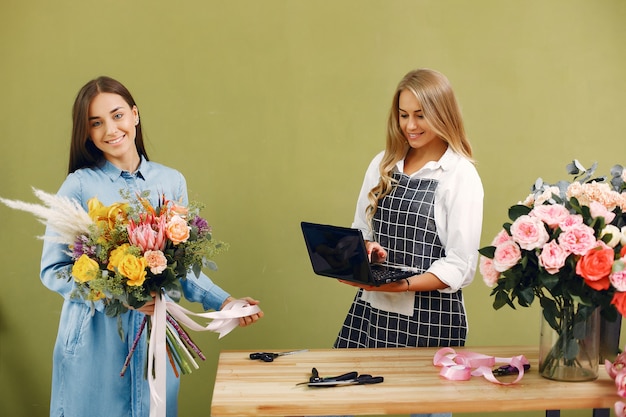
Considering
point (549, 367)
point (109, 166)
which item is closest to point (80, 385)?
point (109, 166)

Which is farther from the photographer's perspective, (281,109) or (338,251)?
(281,109)

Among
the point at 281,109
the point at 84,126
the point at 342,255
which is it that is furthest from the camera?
the point at 281,109

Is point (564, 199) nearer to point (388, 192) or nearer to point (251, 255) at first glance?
point (388, 192)

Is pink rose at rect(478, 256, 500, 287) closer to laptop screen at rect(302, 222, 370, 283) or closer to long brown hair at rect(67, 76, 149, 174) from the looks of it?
laptop screen at rect(302, 222, 370, 283)

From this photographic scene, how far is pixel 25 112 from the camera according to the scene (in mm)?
3676

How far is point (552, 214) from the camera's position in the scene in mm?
2168

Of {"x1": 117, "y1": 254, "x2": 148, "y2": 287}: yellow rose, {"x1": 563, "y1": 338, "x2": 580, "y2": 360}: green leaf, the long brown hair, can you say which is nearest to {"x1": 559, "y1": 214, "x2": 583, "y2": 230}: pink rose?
{"x1": 563, "y1": 338, "x2": 580, "y2": 360}: green leaf

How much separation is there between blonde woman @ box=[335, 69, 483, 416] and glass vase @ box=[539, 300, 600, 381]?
0.46 metres

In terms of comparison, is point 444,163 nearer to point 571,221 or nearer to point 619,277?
point 571,221

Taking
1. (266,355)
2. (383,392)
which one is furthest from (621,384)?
(266,355)

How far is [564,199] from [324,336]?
197cm

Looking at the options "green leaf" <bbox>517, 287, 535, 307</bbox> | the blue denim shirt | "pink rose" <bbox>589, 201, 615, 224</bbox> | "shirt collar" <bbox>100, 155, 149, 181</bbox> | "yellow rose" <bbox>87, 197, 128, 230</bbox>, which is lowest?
the blue denim shirt

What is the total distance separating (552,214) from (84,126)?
1648 mm

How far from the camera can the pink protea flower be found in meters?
2.21
